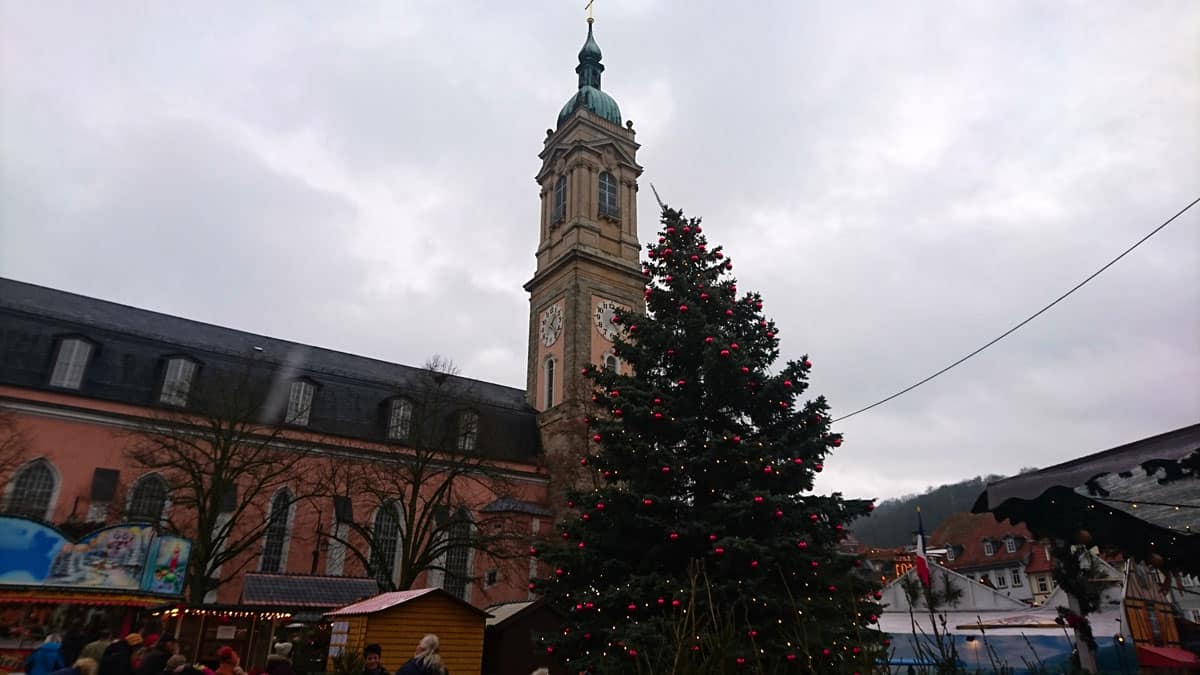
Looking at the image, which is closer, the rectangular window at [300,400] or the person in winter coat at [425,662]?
the person in winter coat at [425,662]

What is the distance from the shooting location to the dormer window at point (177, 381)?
27.2 metres

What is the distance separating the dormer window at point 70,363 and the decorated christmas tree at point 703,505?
22619 millimetres

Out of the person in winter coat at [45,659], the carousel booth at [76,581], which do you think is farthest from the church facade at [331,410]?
the person in winter coat at [45,659]

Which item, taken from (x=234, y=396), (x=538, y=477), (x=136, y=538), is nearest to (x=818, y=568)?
(x=136, y=538)

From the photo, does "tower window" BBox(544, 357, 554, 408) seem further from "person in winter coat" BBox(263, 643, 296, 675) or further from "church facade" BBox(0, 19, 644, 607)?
"person in winter coat" BBox(263, 643, 296, 675)

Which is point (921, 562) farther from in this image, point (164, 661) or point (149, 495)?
point (149, 495)

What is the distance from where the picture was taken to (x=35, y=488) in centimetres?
2495

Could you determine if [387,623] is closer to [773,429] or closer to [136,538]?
[136,538]

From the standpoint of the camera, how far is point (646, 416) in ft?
43.5

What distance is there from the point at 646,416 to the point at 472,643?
7.88 meters

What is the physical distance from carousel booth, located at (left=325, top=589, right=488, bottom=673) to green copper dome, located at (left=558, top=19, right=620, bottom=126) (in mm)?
32489

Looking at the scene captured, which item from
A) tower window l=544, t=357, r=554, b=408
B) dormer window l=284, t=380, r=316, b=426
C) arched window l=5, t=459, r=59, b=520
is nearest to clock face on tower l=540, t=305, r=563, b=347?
tower window l=544, t=357, r=554, b=408

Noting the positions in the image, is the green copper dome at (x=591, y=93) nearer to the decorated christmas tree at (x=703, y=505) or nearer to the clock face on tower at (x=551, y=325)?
the clock face on tower at (x=551, y=325)

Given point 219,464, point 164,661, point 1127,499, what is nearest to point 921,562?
point 1127,499
